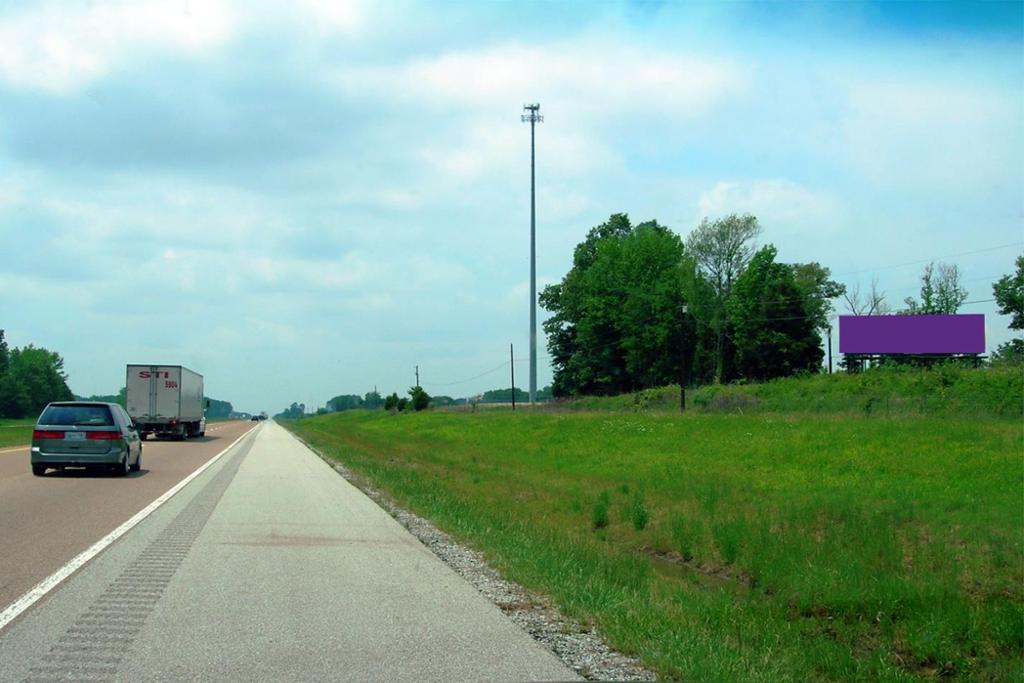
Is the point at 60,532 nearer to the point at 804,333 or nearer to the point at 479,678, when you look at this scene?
the point at 479,678

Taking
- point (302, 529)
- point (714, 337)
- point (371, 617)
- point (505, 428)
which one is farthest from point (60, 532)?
point (714, 337)

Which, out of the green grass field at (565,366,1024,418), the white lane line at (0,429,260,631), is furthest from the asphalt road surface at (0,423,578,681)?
the green grass field at (565,366,1024,418)

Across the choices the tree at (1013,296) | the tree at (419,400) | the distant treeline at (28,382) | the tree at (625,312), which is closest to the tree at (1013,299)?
the tree at (1013,296)

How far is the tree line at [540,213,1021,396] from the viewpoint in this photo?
84.6 m

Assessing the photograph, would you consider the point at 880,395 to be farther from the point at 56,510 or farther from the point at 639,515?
the point at 56,510

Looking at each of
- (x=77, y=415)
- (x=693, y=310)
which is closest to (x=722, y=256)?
(x=693, y=310)

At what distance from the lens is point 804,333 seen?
8538 cm

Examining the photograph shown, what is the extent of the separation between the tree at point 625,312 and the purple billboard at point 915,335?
2344 centimetres

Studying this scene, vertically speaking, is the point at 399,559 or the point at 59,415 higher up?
the point at 59,415

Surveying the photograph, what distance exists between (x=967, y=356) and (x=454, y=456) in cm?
3705

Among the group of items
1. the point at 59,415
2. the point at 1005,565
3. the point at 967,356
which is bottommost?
the point at 1005,565

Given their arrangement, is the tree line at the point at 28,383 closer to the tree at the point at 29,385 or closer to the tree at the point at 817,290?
the tree at the point at 29,385

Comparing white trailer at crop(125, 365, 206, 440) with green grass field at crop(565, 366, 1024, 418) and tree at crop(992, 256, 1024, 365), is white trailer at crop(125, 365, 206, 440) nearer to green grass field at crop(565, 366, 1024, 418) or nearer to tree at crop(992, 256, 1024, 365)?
green grass field at crop(565, 366, 1024, 418)

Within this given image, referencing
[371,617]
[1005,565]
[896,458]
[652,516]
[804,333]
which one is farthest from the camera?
[804,333]
